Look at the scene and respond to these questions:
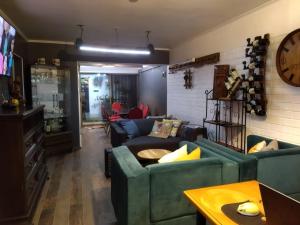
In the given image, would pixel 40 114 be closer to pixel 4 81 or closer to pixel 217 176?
pixel 4 81

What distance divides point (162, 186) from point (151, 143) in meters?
2.42

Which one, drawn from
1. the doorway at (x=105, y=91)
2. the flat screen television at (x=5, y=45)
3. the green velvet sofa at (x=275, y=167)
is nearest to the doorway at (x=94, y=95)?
the doorway at (x=105, y=91)

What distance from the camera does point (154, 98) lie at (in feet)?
24.7

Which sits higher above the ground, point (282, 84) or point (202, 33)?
point (202, 33)

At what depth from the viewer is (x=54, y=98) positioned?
5547 millimetres

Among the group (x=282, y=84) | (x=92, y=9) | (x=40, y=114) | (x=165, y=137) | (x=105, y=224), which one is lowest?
(x=105, y=224)

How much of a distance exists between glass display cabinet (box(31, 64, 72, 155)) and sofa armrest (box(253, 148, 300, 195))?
4.28 meters

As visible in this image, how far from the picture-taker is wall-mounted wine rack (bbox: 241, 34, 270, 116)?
10.5 feet

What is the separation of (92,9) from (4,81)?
164 centimetres

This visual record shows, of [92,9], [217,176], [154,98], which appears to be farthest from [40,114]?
[154,98]

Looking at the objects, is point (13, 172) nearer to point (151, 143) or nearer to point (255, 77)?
point (151, 143)

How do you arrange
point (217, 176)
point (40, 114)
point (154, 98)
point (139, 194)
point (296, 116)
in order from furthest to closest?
point (154, 98), point (40, 114), point (296, 116), point (217, 176), point (139, 194)

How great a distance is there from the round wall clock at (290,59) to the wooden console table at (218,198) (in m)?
1.73

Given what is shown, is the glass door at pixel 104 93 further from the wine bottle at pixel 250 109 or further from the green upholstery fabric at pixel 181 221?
the green upholstery fabric at pixel 181 221
